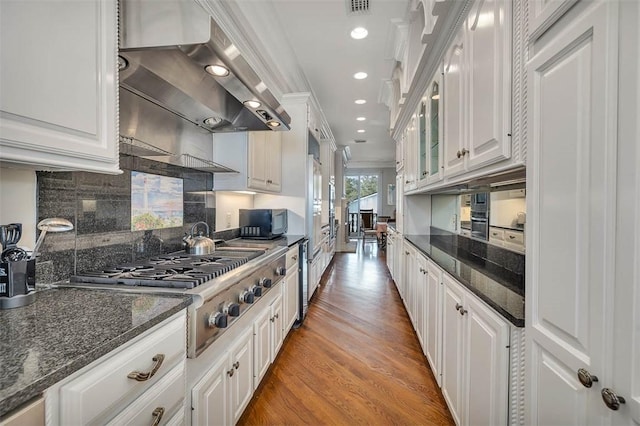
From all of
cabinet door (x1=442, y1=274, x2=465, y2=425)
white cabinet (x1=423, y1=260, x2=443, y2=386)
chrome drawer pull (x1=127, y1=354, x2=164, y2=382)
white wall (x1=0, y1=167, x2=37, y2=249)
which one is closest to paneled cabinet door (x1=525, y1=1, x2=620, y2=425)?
cabinet door (x1=442, y1=274, x2=465, y2=425)

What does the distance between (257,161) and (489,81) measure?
194 cm

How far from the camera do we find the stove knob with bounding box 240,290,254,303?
1.57 metres

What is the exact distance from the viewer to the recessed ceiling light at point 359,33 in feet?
9.07

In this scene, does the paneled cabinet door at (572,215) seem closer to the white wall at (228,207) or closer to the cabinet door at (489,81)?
the cabinet door at (489,81)

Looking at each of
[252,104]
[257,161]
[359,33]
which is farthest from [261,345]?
[359,33]

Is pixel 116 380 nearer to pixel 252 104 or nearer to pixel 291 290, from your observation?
pixel 252 104

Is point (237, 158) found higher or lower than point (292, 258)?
higher

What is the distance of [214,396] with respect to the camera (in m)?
1.31

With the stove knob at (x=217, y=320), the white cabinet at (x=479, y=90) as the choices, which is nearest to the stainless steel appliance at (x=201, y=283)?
the stove knob at (x=217, y=320)

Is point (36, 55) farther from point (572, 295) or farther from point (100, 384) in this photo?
point (572, 295)

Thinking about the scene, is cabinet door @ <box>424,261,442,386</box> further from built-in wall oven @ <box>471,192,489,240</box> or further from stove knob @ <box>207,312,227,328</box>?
stove knob @ <box>207,312,227,328</box>

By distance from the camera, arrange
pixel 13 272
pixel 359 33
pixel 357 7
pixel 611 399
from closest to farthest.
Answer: pixel 611 399 → pixel 13 272 → pixel 357 7 → pixel 359 33

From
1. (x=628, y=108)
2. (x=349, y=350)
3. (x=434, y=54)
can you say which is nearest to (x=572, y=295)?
(x=628, y=108)

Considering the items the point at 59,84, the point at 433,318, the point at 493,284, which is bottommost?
the point at 433,318
